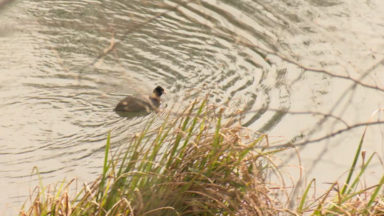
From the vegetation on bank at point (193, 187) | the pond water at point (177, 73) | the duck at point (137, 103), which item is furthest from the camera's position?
the duck at point (137, 103)

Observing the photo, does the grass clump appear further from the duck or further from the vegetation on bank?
the duck

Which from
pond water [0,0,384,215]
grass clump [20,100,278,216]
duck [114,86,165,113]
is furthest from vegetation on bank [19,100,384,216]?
duck [114,86,165,113]

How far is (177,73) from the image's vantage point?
30.2 ft

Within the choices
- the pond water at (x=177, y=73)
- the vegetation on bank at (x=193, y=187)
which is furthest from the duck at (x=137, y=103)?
the vegetation on bank at (x=193, y=187)

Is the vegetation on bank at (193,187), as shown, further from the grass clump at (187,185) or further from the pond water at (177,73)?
the pond water at (177,73)

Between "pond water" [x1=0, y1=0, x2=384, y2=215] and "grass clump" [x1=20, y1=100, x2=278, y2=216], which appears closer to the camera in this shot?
"grass clump" [x1=20, y1=100, x2=278, y2=216]

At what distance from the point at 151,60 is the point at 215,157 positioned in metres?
4.58

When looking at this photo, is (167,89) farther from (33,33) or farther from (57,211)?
(57,211)

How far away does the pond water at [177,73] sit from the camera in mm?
7488

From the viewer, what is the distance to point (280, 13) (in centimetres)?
1059

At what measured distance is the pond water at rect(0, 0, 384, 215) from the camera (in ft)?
24.6

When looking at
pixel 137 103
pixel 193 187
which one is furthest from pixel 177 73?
pixel 193 187

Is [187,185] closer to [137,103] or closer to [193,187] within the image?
[193,187]

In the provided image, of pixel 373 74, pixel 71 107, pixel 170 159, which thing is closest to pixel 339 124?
pixel 373 74
